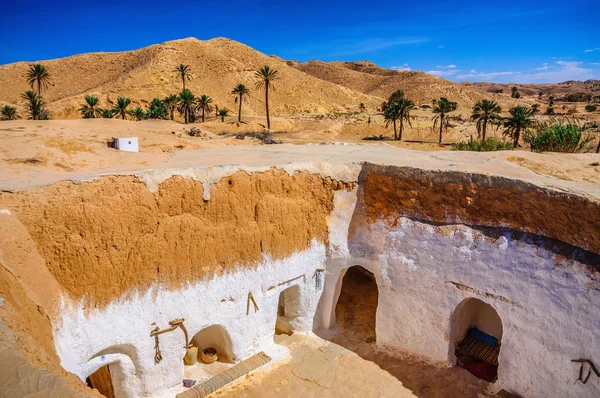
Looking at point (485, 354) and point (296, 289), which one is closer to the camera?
point (485, 354)

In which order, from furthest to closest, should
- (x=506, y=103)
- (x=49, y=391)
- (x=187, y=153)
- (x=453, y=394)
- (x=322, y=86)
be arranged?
1. (x=506, y=103)
2. (x=322, y=86)
3. (x=187, y=153)
4. (x=453, y=394)
5. (x=49, y=391)

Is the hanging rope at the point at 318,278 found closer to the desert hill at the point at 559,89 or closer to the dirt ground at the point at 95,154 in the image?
the dirt ground at the point at 95,154

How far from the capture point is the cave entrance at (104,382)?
11602mm

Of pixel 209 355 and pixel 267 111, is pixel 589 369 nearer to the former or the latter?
pixel 209 355

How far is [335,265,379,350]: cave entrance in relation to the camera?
1423 cm

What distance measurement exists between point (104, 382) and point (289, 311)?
5692mm

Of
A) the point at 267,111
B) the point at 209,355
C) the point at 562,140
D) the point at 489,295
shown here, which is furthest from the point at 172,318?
the point at 267,111

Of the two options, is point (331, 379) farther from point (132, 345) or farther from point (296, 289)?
point (132, 345)

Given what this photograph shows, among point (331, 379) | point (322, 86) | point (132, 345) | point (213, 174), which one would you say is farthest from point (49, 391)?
point (322, 86)

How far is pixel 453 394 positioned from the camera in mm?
11562

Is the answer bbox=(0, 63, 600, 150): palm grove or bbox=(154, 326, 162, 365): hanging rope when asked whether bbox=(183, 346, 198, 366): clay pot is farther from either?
bbox=(0, 63, 600, 150): palm grove

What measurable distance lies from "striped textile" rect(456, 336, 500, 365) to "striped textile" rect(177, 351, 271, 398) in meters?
5.95

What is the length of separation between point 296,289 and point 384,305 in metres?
2.78

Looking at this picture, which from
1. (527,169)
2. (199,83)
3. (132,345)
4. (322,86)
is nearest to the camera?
(132,345)
